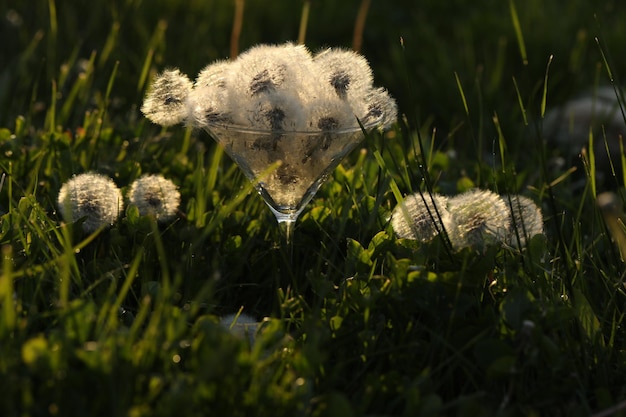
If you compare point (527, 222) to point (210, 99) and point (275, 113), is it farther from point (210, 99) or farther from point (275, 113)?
point (210, 99)

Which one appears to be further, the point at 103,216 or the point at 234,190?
the point at 234,190

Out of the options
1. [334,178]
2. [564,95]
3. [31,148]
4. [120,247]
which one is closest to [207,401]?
[120,247]

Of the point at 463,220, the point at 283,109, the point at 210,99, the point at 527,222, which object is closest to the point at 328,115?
the point at 283,109

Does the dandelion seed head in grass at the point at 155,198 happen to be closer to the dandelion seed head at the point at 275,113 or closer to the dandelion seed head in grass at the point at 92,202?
the dandelion seed head in grass at the point at 92,202

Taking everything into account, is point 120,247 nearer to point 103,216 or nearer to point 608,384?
point 103,216

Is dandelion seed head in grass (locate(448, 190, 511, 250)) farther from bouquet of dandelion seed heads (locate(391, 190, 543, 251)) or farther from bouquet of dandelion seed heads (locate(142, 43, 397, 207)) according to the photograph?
bouquet of dandelion seed heads (locate(142, 43, 397, 207))

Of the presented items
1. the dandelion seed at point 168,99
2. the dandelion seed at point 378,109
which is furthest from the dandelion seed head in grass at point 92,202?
the dandelion seed at point 378,109

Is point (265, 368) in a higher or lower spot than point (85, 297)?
lower
